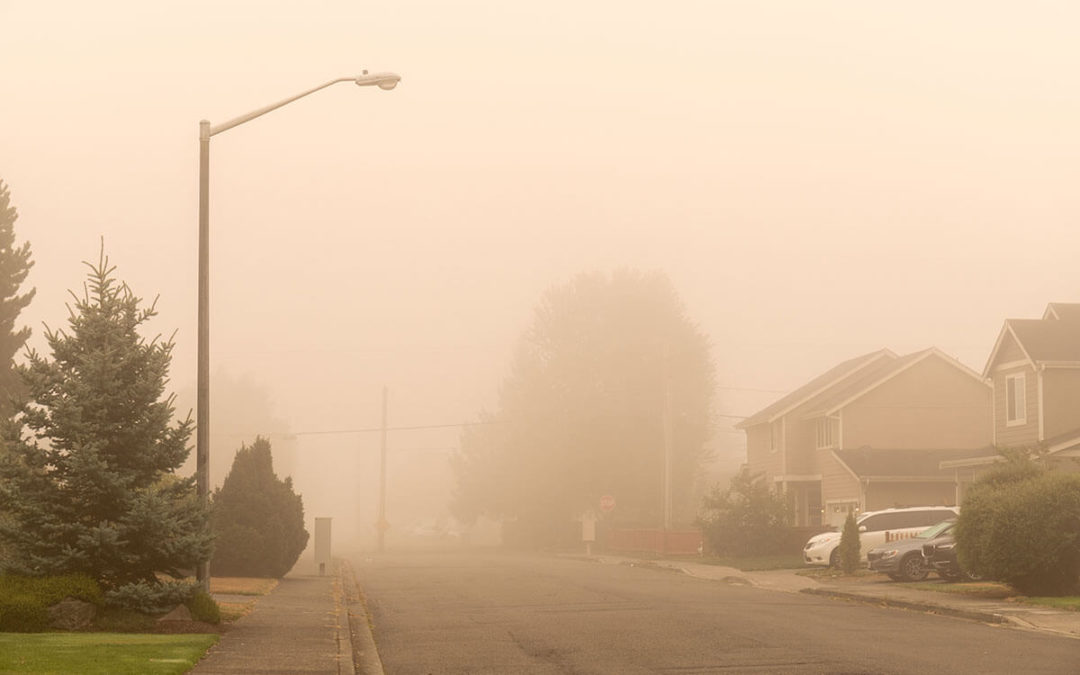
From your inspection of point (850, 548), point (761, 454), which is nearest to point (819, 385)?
point (761, 454)

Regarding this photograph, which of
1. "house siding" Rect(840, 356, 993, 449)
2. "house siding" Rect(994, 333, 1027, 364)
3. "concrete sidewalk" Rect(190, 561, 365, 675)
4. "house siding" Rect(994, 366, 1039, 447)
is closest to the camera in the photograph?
"concrete sidewalk" Rect(190, 561, 365, 675)

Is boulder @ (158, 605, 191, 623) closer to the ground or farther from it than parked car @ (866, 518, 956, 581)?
farther from it

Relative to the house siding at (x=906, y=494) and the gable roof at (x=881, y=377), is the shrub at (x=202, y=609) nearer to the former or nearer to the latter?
the house siding at (x=906, y=494)

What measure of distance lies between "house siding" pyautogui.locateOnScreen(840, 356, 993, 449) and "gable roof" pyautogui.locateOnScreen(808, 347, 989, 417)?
187 millimetres

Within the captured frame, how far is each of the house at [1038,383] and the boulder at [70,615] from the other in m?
26.9

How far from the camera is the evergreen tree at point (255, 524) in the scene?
32.6 metres

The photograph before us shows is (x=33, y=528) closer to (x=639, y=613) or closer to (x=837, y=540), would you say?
(x=639, y=613)

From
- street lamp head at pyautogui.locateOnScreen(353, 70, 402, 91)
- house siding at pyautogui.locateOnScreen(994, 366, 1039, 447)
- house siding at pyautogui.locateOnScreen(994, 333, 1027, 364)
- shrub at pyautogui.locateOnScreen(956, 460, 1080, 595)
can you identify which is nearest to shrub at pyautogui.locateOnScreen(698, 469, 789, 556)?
house siding at pyautogui.locateOnScreen(994, 366, 1039, 447)

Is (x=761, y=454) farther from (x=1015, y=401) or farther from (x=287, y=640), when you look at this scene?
(x=287, y=640)

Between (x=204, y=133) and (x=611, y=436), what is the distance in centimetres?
4996

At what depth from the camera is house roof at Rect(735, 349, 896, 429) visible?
6072cm

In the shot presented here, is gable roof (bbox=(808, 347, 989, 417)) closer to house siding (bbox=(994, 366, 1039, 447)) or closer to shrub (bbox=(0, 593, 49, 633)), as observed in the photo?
house siding (bbox=(994, 366, 1039, 447))

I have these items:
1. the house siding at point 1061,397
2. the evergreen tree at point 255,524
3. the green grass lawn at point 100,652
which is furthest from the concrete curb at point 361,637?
the house siding at point 1061,397

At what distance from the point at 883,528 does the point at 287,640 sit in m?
24.7
